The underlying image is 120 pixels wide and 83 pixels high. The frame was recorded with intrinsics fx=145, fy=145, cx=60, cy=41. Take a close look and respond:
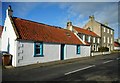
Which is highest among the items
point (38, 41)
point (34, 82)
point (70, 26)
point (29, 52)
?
point (70, 26)

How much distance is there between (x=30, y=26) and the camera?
19281mm

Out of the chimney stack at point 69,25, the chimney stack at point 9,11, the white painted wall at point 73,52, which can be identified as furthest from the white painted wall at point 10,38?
the chimney stack at point 69,25

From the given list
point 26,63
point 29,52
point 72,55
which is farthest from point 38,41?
point 72,55

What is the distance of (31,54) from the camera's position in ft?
53.8

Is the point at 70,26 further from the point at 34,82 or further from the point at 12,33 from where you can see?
the point at 34,82

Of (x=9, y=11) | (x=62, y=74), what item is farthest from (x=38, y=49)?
(x=62, y=74)

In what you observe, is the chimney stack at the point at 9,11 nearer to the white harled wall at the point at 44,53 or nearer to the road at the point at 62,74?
the white harled wall at the point at 44,53

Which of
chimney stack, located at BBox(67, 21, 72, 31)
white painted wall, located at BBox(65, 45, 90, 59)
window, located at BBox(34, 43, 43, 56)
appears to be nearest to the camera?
window, located at BBox(34, 43, 43, 56)

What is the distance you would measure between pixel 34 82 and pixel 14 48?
26.2ft

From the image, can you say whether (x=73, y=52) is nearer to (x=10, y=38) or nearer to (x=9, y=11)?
(x=10, y=38)

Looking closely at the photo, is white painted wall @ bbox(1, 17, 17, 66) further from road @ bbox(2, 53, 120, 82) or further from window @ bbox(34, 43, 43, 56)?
road @ bbox(2, 53, 120, 82)

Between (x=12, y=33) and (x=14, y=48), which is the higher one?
(x=12, y=33)

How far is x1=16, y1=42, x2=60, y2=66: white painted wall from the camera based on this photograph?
50.1 ft

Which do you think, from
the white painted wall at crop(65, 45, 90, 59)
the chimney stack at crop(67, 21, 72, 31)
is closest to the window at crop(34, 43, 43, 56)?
the white painted wall at crop(65, 45, 90, 59)
